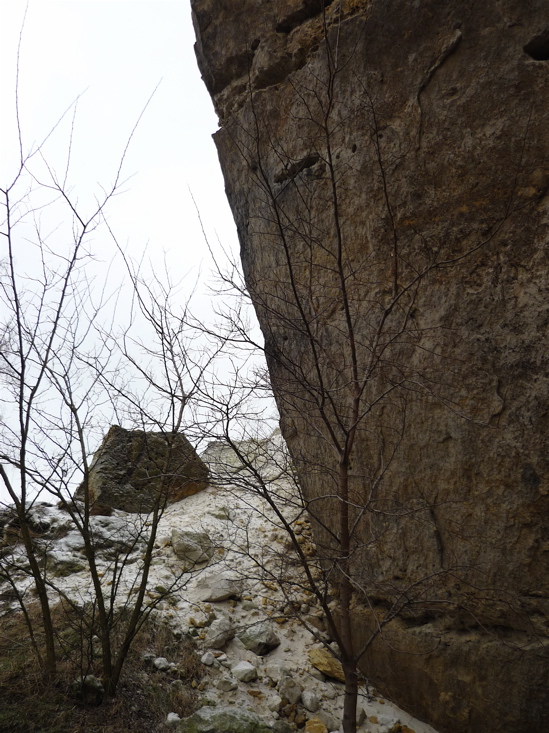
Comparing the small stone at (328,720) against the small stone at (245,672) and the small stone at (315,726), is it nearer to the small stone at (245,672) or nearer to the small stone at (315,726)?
the small stone at (315,726)

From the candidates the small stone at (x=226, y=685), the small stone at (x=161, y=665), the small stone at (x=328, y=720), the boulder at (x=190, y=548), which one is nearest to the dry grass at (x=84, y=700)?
the small stone at (x=161, y=665)

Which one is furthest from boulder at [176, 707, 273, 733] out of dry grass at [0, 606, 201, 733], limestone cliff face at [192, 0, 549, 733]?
limestone cliff face at [192, 0, 549, 733]

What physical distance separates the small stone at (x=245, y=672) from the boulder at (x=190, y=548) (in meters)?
1.39

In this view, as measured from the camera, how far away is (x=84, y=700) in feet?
11.5

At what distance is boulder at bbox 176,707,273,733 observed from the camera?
11.3 feet

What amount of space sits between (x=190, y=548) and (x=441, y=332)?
331cm

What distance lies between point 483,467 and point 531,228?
1639mm

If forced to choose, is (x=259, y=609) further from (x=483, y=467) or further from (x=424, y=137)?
(x=424, y=137)

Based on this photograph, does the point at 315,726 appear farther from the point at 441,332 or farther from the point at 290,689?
the point at 441,332

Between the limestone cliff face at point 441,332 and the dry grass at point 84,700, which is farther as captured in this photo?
the limestone cliff face at point 441,332

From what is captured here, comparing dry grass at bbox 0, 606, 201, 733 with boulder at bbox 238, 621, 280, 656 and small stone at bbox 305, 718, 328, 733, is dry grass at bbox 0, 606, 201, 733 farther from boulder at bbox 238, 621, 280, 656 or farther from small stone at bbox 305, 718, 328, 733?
small stone at bbox 305, 718, 328, 733

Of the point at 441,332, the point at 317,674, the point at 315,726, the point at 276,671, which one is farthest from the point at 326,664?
the point at 441,332

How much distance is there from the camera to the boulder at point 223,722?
3.44 meters

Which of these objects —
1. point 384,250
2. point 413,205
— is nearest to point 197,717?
point 384,250
